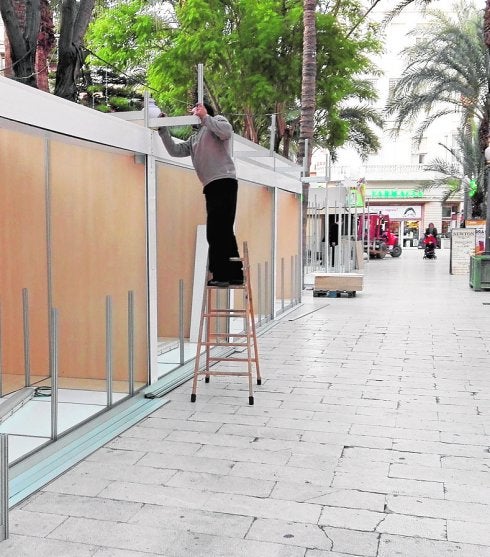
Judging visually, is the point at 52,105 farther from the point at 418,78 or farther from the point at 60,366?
the point at 418,78

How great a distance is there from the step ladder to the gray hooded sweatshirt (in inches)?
28.1

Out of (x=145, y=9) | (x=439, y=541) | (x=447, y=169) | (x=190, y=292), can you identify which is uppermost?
(x=145, y=9)

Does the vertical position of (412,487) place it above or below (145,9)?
below

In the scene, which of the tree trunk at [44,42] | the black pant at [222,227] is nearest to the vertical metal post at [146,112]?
the black pant at [222,227]

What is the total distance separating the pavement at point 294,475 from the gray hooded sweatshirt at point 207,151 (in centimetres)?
192

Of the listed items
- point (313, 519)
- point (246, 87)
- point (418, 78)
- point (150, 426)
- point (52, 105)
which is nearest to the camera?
point (313, 519)

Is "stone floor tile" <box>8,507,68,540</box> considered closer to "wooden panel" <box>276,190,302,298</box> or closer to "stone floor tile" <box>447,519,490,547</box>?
"stone floor tile" <box>447,519,490,547</box>

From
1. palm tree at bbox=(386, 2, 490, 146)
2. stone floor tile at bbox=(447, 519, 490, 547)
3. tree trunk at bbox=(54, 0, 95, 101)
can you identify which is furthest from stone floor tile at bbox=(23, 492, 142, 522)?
palm tree at bbox=(386, 2, 490, 146)

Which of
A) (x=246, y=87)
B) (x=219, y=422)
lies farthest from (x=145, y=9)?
(x=219, y=422)

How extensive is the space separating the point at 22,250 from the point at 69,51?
3.78m

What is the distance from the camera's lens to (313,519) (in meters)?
3.40

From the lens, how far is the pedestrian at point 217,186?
5.72 m

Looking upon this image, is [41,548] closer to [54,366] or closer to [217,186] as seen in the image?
[54,366]

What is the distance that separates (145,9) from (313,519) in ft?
56.5
